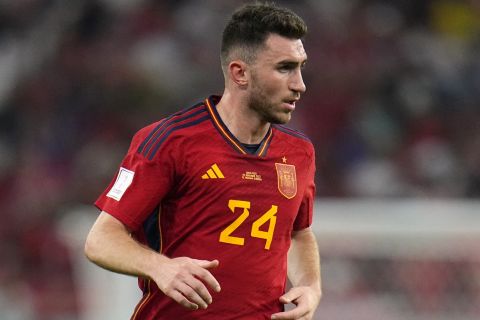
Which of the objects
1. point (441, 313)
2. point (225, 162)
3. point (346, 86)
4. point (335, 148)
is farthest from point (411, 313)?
point (225, 162)

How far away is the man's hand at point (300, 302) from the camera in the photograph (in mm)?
4316

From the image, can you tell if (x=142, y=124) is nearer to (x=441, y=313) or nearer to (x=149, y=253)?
(x=441, y=313)

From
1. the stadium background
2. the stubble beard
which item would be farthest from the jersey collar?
the stadium background

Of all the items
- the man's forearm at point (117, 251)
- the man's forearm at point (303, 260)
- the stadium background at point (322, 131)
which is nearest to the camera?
the man's forearm at point (117, 251)

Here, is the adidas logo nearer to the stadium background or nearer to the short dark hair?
the short dark hair

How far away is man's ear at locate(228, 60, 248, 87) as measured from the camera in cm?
452

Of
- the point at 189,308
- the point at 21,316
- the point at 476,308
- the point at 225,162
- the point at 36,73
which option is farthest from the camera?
the point at 36,73

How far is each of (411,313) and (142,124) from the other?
13.5ft

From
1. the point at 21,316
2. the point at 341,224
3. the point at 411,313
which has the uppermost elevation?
the point at 341,224

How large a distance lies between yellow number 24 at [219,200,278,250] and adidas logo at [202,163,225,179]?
11 centimetres

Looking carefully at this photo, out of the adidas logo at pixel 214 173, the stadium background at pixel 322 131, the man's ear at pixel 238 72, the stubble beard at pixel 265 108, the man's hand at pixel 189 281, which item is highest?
the man's ear at pixel 238 72

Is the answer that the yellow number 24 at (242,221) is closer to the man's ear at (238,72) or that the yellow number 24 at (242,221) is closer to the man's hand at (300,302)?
the man's hand at (300,302)

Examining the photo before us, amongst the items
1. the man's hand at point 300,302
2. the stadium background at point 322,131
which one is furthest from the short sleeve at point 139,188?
the stadium background at point 322,131

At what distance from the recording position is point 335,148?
37.9 ft
